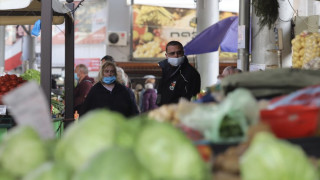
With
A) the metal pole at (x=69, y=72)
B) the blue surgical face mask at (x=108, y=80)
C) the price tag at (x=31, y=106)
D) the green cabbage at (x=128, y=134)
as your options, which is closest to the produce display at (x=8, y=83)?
the metal pole at (x=69, y=72)

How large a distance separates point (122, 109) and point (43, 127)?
4058 mm

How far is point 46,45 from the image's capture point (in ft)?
17.4

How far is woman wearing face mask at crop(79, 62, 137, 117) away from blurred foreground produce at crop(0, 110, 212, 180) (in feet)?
13.8

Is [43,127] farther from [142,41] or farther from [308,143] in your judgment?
[142,41]

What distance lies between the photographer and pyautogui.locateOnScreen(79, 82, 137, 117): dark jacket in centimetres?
645

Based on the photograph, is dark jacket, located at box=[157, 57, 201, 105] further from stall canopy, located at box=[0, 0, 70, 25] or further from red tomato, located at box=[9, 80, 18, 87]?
red tomato, located at box=[9, 80, 18, 87]

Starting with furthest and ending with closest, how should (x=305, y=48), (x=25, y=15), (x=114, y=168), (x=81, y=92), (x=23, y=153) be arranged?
(x=81, y=92) < (x=25, y=15) < (x=305, y=48) < (x=23, y=153) < (x=114, y=168)

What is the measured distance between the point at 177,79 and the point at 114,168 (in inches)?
190

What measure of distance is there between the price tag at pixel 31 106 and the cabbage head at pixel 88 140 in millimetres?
341

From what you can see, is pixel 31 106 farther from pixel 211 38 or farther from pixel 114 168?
pixel 211 38

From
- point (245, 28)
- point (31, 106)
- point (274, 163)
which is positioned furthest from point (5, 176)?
point (245, 28)

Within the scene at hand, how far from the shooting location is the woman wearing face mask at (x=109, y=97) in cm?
645

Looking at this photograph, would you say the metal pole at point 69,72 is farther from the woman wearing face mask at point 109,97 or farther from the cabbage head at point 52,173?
the cabbage head at point 52,173

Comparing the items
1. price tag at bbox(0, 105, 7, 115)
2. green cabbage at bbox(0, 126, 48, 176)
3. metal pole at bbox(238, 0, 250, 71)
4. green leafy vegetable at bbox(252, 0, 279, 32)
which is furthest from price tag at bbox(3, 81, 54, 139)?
metal pole at bbox(238, 0, 250, 71)
